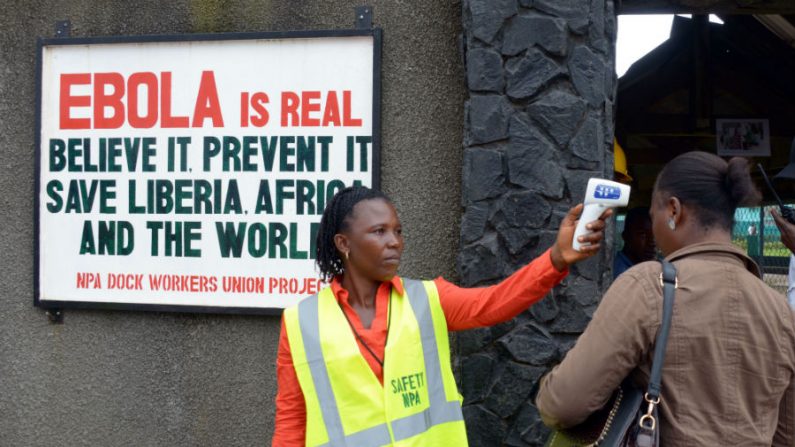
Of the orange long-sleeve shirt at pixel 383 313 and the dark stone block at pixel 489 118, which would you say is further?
the dark stone block at pixel 489 118

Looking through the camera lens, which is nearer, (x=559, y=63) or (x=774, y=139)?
(x=559, y=63)

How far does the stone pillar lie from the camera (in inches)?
154

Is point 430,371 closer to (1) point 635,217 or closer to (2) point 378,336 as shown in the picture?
(2) point 378,336

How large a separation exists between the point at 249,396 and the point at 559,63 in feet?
7.29

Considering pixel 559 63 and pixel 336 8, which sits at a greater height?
pixel 336 8

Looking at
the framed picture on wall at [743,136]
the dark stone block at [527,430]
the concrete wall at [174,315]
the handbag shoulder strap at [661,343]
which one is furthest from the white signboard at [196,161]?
the framed picture on wall at [743,136]

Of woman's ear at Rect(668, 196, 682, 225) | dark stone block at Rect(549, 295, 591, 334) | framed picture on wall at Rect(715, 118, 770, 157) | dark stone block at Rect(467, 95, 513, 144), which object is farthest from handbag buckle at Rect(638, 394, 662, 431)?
framed picture on wall at Rect(715, 118, 770, 157)

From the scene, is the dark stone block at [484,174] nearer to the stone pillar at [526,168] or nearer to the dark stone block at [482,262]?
the stone pillar at [526,168]

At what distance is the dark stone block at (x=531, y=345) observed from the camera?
3.94 m

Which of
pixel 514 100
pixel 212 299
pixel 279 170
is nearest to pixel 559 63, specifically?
pixel 514 100

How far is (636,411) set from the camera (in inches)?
88.6

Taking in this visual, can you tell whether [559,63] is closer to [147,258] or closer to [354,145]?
[354,145]

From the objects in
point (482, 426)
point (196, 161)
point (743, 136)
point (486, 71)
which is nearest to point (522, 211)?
point (486, 71)

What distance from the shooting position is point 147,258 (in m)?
4.61
